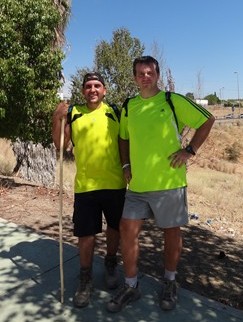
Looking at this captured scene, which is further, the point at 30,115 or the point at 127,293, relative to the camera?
the point at 30,115

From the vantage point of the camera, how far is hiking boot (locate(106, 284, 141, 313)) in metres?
3.28

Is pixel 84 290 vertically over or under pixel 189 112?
under

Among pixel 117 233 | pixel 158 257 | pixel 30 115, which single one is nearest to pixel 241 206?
pixel 30 115

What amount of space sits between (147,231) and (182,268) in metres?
1.53

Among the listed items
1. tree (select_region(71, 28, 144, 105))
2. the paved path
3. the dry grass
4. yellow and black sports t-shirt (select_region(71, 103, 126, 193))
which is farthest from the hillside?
tree (select_region(71, 28, 144, 105))

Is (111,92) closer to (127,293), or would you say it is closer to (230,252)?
(230,252)

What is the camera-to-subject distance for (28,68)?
25.1 feet

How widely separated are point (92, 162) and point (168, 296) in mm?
1240

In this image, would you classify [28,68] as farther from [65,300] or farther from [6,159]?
[6,159]

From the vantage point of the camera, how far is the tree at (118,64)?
2331 centimetres

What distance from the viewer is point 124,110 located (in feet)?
11.3

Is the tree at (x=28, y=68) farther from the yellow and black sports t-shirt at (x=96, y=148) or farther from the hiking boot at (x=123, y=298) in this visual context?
the hiking boot at (x=123, y=298)

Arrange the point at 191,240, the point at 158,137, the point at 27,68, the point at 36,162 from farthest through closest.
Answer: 1. the point at 36,162
2. the point at 27,68
3. the point at 191,240
4. the point at 158,137

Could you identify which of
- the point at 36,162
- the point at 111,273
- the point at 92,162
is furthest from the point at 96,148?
the point at 36,162
